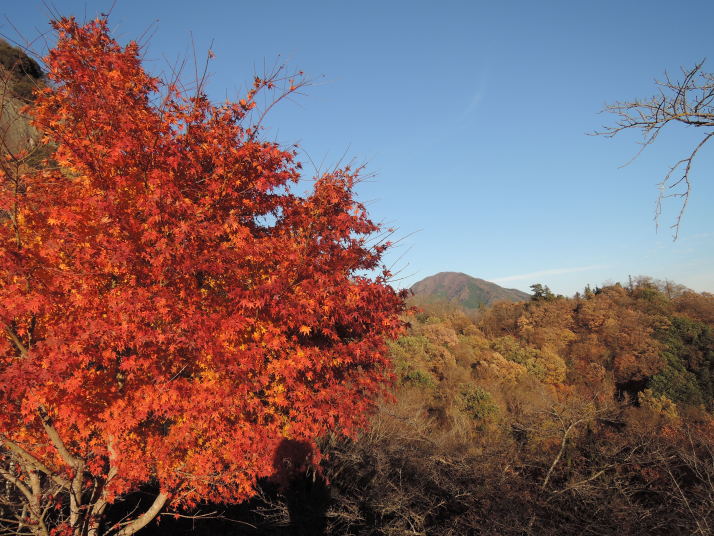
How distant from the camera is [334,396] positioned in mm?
6902

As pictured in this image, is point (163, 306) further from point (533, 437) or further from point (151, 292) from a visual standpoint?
point (533, 437)

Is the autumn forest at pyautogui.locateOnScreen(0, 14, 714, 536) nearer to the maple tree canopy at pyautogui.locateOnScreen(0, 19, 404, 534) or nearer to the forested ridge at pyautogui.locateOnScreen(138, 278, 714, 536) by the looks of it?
the maple tree canopy at pyautogui.locateOnScreen(0, 19, 404, 534)

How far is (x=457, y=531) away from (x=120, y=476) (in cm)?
730

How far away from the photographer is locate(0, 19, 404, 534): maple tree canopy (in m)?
5.08

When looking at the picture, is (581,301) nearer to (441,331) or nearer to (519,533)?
(441,331)

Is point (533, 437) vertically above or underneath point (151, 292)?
underneath

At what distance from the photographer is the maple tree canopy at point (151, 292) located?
508 cm

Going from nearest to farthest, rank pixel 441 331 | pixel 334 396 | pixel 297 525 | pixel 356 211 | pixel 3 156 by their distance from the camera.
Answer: pixel 3 156
pixel 334 396
pixel 356 211
pixel 297 525
pixel 441 331

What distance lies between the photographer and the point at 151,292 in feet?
17.3

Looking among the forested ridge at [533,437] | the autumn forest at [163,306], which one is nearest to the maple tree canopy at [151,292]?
the autumn forest at [163,306]

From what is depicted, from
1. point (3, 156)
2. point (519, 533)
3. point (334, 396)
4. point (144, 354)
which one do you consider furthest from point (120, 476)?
point (519, 533)

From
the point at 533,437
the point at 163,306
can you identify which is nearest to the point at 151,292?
the point at 163,306

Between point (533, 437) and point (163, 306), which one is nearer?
point (163, 306)

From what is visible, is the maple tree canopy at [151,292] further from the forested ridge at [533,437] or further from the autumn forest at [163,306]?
the forested ridge at [533,437]
